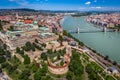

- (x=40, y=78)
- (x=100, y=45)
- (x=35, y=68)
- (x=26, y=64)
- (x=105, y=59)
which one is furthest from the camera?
(x=100, y=45)

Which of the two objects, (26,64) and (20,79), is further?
(26,64)

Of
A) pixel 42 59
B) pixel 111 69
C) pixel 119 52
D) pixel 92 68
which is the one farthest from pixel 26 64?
pixel 119 52

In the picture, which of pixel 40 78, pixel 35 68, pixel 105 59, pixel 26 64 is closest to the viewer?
pixel 40 78

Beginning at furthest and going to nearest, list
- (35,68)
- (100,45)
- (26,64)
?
(100,45) → (26,64) → (35,68)

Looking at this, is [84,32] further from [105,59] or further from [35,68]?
[35,68]

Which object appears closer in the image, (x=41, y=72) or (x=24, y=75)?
(x=24, y=75)

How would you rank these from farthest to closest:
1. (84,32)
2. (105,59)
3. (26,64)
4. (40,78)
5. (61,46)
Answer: (84,32) < (61,46) < (105,59) < (26,64) < (40,78)

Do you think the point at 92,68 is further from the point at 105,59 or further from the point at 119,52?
the point at 119,52

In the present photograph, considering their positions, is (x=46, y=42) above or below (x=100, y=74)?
above

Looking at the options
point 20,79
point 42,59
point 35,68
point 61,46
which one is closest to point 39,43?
point 61,46
